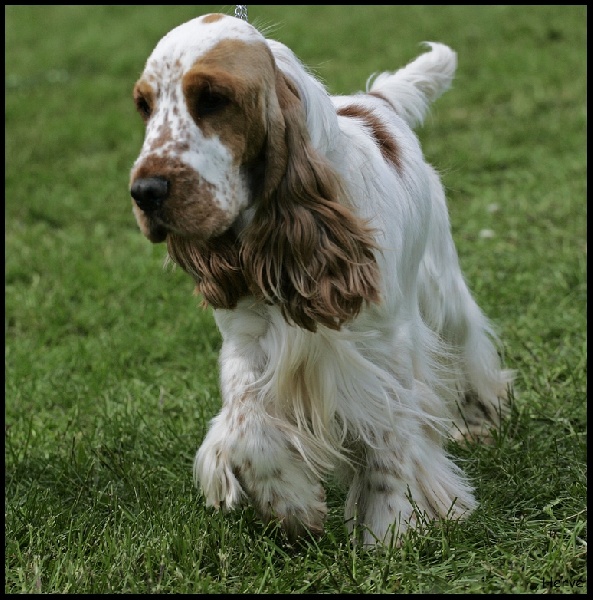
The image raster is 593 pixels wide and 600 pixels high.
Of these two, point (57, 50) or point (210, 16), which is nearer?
point (210, 16)

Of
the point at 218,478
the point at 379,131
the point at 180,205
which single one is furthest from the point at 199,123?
the point at 218,478

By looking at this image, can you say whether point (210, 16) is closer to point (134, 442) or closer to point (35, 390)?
point (134, 442)

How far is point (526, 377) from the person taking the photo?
179 inches

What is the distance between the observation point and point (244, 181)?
2.86m

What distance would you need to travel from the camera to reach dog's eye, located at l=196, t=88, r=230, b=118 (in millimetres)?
2697

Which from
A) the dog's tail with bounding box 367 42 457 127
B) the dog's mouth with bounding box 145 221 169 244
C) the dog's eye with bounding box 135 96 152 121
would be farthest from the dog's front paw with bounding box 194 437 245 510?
the dog's tail with bounding box 367 42 457 127

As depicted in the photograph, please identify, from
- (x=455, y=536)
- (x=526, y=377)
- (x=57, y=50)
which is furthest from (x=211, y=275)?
(x=57, y=50)

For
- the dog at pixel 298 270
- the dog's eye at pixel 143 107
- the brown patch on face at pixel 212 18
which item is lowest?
the dog at pixel 298 270

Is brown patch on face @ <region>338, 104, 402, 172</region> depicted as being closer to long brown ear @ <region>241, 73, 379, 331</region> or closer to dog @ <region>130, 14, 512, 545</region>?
dog @ <region>130, 14, 512, 545</region>

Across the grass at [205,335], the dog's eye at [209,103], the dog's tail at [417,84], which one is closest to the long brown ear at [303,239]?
the dog's eye at [209,103]

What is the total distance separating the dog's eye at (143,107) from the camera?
2.82 metres

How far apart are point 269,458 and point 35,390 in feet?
6.59

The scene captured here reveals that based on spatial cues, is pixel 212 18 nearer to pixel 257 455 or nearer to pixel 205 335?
pixel 257 455

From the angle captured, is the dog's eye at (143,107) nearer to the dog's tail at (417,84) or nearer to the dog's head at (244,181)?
the dog's head at (244,181)
